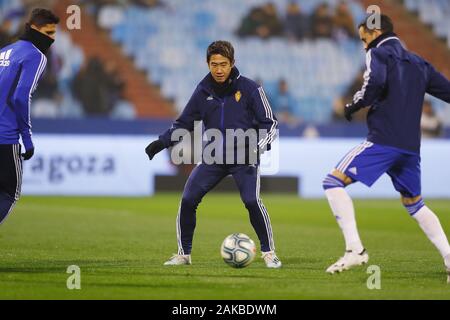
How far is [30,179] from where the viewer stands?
21125mm

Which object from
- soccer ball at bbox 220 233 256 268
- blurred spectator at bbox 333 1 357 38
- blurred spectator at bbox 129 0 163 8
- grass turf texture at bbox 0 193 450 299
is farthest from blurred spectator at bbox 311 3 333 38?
soccer ball at bbox 220 233 256 268

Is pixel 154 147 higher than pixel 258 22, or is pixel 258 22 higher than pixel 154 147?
pixel 258 22

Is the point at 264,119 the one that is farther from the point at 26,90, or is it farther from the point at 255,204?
the point at 26,90

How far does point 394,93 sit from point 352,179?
0.84m

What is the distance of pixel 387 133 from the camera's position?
8.23 m

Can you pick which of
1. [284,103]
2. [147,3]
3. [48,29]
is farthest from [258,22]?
[48,29]

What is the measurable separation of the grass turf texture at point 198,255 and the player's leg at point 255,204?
0.16 meters

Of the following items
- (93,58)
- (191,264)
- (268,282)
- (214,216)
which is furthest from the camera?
(93,58)

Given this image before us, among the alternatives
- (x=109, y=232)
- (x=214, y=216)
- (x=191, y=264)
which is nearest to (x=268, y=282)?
(x=191, y=264)

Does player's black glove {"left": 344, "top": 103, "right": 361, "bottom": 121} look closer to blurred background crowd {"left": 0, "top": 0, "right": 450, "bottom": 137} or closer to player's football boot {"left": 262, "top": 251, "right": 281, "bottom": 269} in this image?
player's football boot {"left": 262, "top": 251, "right": 281, "bottom": 269}

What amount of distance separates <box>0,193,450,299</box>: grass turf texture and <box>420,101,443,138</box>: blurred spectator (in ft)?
20.2
